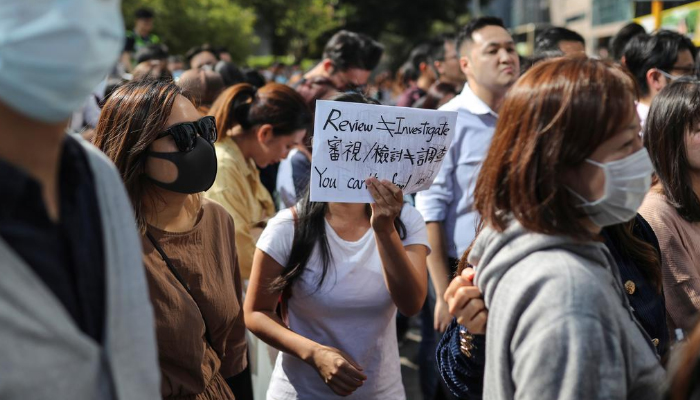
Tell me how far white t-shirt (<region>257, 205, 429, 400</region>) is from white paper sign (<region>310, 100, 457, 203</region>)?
1.01 ft

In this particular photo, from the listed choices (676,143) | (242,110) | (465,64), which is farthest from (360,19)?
(676,143)

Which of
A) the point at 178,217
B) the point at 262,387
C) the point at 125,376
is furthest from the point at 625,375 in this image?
the point at 262,387

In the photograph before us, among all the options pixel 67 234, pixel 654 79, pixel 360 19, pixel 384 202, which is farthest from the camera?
pixel 360 19

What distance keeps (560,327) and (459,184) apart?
267 cm

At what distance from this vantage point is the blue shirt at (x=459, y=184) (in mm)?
4250

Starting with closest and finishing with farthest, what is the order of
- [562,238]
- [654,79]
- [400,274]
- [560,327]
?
[560,327]
[562,238]
[400,274]
[654,79]

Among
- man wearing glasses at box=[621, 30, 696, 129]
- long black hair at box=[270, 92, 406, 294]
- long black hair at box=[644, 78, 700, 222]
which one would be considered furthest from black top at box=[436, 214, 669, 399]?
man wearing glasses at box=[621, 30, 696, 129]

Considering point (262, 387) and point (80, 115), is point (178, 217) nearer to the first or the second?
point (262, 387)

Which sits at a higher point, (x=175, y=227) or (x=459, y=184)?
(x=175, y=227)

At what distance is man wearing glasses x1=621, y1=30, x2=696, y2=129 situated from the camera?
5.33m

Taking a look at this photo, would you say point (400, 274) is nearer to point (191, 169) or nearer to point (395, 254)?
point (395, 254)

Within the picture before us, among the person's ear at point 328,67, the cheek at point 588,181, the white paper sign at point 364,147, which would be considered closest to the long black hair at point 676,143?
the white paper sign at point 364,147

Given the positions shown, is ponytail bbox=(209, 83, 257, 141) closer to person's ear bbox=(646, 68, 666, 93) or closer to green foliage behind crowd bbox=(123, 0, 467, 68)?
person's ear bbox=(646, 68, 666, 93)

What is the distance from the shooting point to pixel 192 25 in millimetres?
29984
